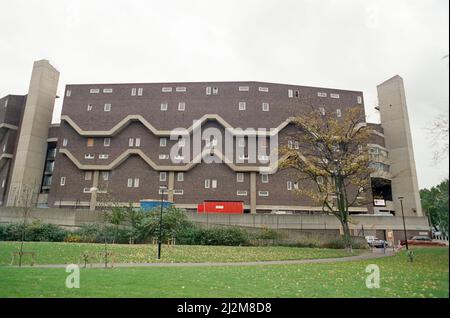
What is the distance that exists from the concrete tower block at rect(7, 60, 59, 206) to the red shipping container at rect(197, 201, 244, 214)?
28483 mm

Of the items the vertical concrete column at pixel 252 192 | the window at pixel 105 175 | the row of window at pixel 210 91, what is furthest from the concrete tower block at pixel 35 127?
the vertical concrete column at pixel 252 192

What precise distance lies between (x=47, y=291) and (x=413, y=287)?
7.44 meters

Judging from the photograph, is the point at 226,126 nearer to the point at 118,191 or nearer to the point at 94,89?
the point at 118,191

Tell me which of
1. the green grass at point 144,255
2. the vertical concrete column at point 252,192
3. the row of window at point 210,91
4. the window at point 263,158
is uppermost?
the row of window at point 210,91

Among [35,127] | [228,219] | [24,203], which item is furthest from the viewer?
[35,127]

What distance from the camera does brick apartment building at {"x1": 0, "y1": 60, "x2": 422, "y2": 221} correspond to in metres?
47.9

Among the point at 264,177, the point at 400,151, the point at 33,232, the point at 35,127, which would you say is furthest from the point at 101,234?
the point at 400,151

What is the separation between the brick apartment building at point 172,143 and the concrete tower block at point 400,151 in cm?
16

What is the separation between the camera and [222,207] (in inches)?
1809

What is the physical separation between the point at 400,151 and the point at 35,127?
199ft

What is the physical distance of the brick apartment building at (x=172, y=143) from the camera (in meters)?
47.9

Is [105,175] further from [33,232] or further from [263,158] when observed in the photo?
[263,158]

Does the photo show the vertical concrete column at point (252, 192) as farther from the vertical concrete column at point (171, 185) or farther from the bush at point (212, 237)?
the bush at point (212, 237)

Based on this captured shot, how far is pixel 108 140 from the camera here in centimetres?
5159
